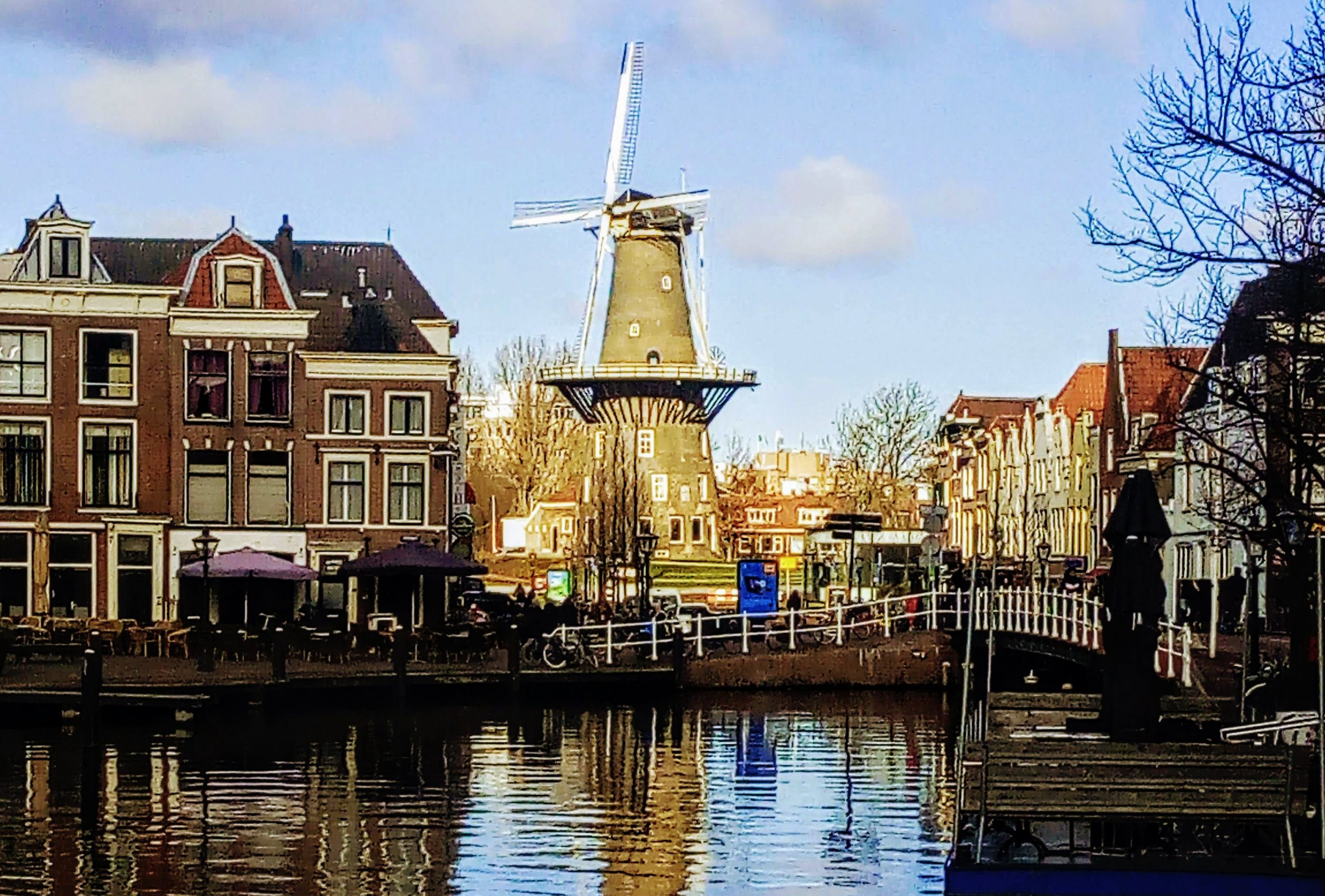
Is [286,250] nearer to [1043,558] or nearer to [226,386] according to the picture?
[226,386]

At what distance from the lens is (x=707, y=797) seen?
30.2 meters

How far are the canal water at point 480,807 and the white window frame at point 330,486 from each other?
79.7 feet

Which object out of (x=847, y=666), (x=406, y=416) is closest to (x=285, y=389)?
(x=406, y=416)

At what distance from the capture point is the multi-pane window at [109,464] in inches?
2724

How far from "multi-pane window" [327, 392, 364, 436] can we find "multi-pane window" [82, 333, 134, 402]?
540cm

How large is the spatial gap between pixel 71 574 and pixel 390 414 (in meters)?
9.61

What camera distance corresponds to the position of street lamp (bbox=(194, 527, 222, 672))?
167 feet

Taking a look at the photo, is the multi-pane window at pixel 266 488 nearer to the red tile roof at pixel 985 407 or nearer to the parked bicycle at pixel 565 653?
the parked bicycle at pixel 565 653

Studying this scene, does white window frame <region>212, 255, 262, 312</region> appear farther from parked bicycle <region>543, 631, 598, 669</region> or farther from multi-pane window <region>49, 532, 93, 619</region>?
parked bicycle <region>543, 631, 598, 669</region>

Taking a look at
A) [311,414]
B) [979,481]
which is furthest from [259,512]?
[979,481]

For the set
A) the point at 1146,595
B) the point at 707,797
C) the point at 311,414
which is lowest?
the point at 707,797

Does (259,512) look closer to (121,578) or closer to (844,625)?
(121,578)

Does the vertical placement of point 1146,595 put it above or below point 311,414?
below

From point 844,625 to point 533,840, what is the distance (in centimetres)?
3345
